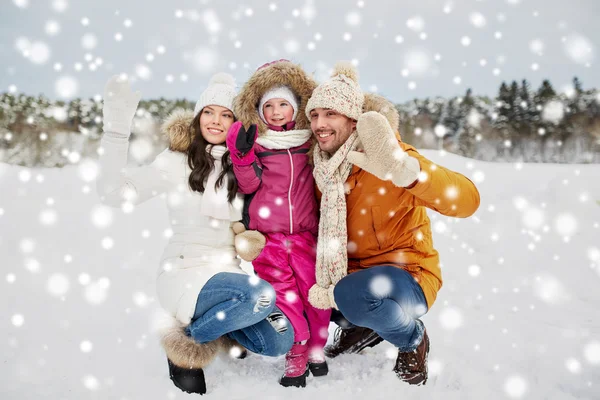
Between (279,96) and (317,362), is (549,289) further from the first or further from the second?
(279,96)

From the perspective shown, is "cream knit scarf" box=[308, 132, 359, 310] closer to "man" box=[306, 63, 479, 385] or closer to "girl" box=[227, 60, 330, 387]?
"man" box=[306, 63, 479, 385]

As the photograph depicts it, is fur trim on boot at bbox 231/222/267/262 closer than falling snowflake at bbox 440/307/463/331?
Yes

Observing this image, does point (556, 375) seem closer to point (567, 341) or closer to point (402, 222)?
point (567, 341)

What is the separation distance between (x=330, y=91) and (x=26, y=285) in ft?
11.4

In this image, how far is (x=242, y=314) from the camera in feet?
7.69

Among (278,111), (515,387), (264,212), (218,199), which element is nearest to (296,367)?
(264,212)

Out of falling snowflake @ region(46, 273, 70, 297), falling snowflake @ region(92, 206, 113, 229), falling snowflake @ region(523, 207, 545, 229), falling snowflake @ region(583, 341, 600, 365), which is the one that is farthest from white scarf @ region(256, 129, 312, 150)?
falling snowflake @ region(523, 207, 545, 229)

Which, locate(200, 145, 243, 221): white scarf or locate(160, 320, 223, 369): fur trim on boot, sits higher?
locate(200, 145, 243, 221): white scarf

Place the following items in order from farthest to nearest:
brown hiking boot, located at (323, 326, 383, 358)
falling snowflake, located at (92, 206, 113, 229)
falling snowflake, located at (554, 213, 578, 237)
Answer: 1. falling snowflake, located at (92, 206, 113, 229)
2. falling snowflake, located at (554, 213, 578, 237)
3. brown hiking boot, located at (323, 326, 383, 358)

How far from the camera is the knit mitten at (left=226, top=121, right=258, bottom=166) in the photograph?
2.39 meters

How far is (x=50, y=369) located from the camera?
2.60 m

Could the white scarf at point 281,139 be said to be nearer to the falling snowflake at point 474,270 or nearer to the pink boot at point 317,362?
the pink boot at point 317,362

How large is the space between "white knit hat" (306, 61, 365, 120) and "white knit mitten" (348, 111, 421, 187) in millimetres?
377

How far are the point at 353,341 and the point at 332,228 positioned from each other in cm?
88
